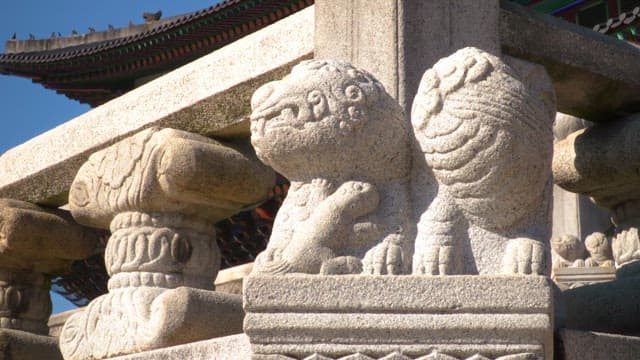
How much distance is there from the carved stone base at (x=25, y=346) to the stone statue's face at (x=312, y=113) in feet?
8.80

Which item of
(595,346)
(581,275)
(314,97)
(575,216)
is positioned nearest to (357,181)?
(314,97)

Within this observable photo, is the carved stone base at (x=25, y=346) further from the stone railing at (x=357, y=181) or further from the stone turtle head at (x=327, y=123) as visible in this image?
the stone turtle head at (x=327, y=123)

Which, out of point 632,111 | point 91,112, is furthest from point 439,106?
point 91,112

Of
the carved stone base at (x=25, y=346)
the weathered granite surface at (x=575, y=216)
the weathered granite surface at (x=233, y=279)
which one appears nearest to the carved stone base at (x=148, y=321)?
the carved stone base at (x=25, y=346)

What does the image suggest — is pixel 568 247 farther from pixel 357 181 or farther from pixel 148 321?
pixel 357 181

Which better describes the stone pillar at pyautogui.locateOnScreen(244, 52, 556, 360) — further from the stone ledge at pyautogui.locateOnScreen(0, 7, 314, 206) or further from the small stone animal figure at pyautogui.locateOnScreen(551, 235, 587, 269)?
the small stone animal figure at pyautogui.locateOnScreen(551, 235, 587, 269)

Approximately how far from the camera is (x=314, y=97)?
13.7 ft

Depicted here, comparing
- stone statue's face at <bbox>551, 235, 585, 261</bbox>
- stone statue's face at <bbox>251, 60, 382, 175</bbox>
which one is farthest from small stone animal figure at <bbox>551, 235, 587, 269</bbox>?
stone statue's face at <bbox>251, 60, 382, 175</bbox>

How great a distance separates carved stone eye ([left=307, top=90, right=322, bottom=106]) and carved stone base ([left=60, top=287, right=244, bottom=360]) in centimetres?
113

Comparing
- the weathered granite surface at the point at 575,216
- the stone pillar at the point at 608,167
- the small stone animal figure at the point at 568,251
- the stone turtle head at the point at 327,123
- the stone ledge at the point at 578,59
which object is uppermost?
the weathered granite surface at the point at 575,216

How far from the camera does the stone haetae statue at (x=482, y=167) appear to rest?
404cm

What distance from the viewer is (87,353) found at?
17.5ft

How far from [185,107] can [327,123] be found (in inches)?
54.6

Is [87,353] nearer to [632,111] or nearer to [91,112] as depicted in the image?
[91,112]
